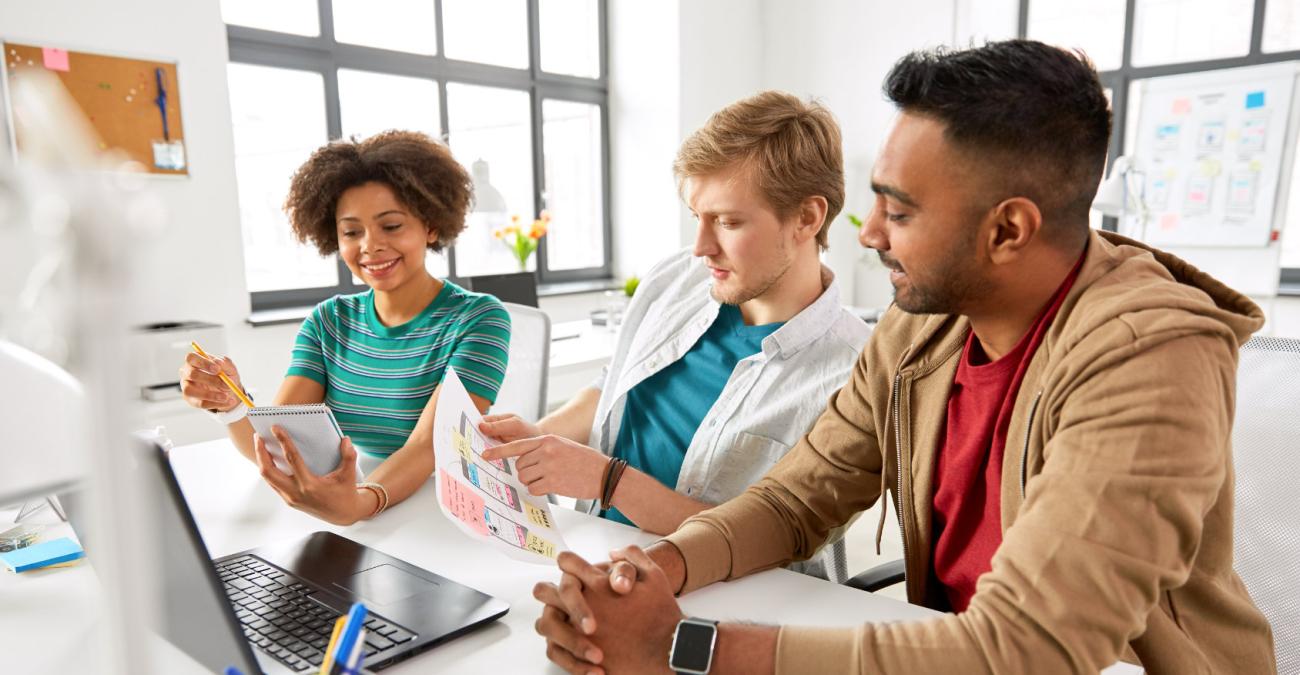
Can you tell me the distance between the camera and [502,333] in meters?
1.77

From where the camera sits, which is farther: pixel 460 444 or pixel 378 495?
pixel 378 495

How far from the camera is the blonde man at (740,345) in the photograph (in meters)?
1.40

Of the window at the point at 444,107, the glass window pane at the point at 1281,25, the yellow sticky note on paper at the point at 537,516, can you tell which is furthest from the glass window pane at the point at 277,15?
the glass window pane at the point at 1281,25

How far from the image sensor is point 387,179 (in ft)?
6.09

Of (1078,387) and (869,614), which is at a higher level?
(1078,387)

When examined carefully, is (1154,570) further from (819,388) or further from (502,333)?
(502,333)

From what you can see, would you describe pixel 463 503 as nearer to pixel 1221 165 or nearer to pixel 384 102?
pixel 384 102

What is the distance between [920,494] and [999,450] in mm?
150

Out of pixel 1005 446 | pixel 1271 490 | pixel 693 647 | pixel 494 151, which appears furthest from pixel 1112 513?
pixel 494 151

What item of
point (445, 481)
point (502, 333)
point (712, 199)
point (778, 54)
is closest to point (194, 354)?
point (502, 333)

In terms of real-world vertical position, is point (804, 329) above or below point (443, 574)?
above

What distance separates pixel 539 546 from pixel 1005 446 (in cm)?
61

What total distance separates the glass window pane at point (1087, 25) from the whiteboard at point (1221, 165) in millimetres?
372

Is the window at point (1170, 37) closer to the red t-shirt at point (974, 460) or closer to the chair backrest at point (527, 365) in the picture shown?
the chair backrest at point (527, 365)
